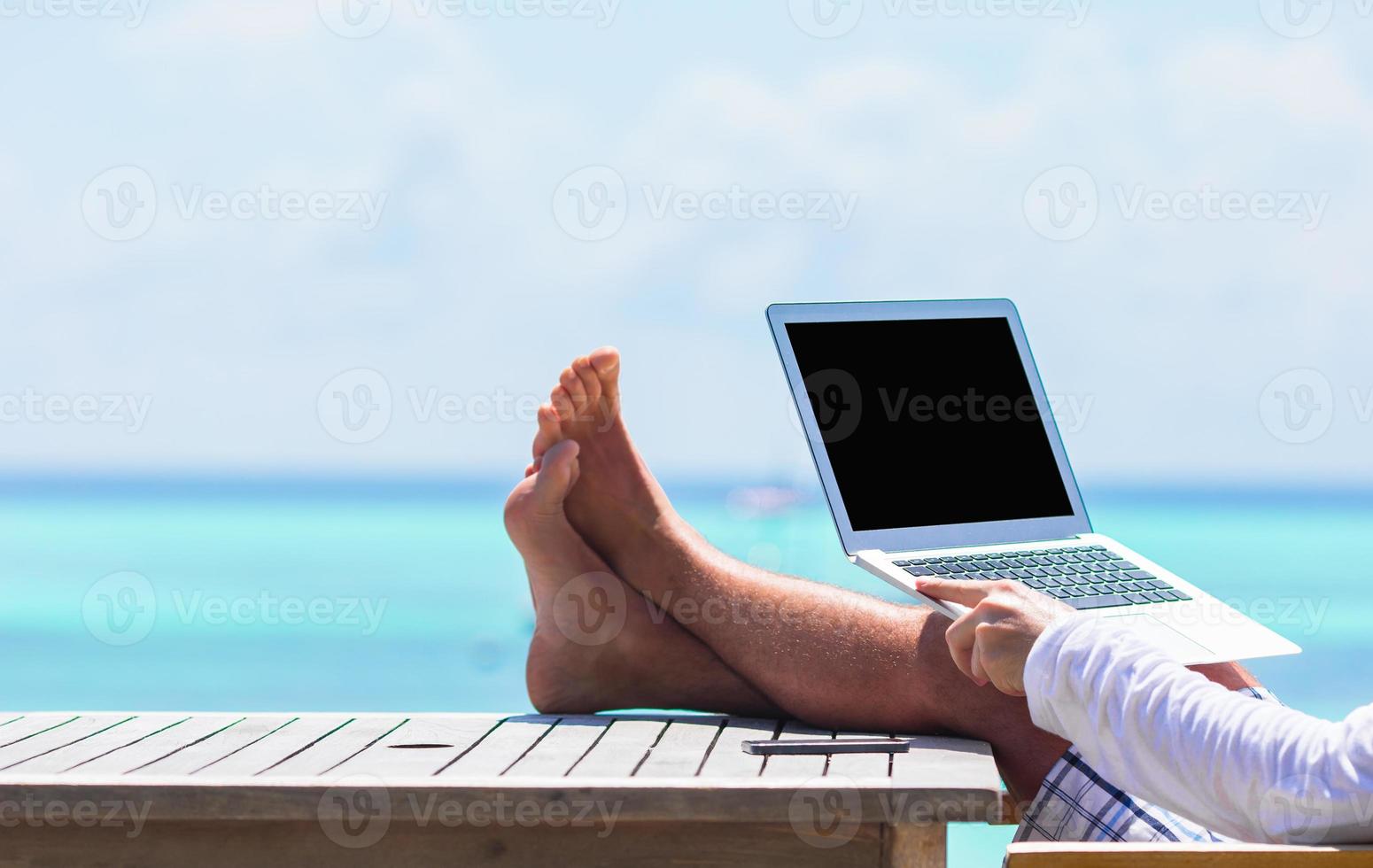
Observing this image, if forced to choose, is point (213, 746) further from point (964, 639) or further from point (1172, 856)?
point (1172, 856)

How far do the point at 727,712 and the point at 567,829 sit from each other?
610 mm

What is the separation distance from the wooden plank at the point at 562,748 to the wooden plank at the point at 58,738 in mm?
568

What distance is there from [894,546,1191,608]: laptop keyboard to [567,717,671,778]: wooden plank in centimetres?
40

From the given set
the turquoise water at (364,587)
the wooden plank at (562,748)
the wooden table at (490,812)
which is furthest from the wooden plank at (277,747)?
the turquoise water at (364,587)

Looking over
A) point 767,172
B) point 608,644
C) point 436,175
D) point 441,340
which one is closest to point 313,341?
point 441,340

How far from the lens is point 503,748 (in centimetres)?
155

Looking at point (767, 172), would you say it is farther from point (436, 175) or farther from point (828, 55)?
point (436, 175)

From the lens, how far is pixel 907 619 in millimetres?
1758

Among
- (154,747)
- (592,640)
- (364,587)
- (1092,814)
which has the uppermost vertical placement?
(154,747)

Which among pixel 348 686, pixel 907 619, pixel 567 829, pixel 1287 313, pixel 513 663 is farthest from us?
pixel 1287 313

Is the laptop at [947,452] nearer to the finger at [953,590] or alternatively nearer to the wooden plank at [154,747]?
the finger at [953,590]

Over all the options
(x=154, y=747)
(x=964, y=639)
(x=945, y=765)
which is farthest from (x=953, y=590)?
(x=154, y=747)

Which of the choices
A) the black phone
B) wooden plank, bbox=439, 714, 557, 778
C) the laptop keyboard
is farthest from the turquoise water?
the black phone

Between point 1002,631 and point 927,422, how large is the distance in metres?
0.59
